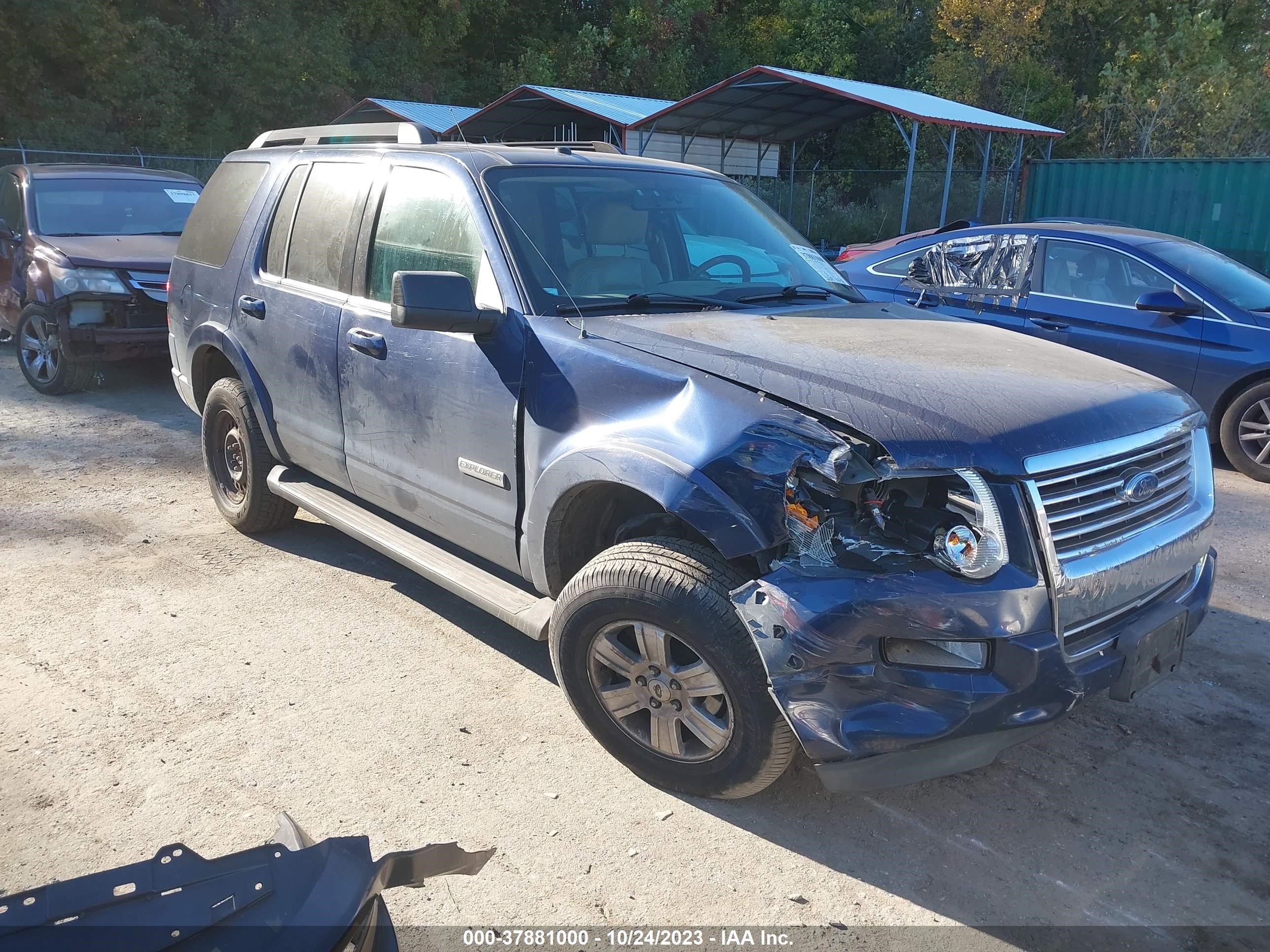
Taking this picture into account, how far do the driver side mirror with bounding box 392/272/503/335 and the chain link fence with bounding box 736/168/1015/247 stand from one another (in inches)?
699

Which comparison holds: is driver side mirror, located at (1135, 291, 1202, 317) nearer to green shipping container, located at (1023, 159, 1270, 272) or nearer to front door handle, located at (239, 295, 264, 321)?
front door handle, located at (239, 295, 264, 321)

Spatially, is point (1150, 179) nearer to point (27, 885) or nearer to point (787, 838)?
point (787, 838)

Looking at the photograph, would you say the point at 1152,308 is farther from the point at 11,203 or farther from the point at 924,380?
the point at 11,203

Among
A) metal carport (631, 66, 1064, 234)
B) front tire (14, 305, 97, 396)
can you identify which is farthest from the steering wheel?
metal carport (631, 66, 1064, 234)

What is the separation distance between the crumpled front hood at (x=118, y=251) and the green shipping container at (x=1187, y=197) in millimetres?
12979

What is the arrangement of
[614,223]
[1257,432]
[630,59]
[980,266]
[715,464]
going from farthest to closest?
1. [630,59]
2. [980,266]
3. [1257,432]
4. [614,223]
5. [715,464]

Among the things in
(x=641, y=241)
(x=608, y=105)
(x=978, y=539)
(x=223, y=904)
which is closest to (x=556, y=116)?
(x=608, y=105)

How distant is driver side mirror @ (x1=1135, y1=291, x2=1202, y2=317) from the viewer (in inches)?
276

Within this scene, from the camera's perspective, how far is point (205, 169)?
21.4m

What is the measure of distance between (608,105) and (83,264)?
14.1m

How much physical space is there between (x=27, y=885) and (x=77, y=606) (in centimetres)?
206

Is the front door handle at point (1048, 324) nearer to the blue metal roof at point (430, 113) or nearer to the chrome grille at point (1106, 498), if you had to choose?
the chrome grille at point (1106, 498)

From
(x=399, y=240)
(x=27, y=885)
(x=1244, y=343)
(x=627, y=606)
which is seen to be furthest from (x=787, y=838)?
(x=1244, y=343)

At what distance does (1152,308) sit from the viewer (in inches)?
279
